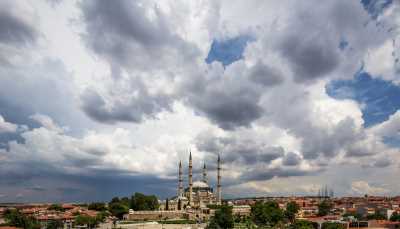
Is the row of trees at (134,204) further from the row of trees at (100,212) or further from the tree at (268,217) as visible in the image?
the tree at (268,217)

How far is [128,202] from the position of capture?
262 ft

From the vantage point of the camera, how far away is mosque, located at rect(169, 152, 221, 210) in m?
81.2

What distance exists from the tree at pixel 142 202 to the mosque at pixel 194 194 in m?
3.73

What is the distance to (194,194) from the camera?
8788 centimetres

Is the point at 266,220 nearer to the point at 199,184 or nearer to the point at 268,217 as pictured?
the point at 268,217

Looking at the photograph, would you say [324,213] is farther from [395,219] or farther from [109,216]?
[109,216]

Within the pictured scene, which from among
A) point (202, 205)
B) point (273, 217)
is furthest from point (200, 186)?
point (273, 217)

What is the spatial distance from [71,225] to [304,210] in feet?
165

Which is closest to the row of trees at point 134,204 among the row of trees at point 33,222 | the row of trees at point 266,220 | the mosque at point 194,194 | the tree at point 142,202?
the tree at point 142,202

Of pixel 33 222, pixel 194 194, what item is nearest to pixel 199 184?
pixel 194 194

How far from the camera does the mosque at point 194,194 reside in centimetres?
8119

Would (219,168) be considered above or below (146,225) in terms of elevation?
above

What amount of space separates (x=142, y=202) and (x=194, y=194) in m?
14.7

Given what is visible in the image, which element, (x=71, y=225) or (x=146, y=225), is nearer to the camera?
(x=146, y=225)
